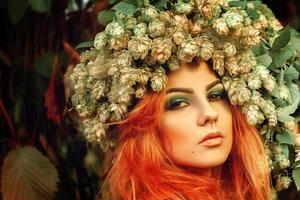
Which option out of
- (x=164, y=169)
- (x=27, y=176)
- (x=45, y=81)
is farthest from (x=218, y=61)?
(x=45, y=81)

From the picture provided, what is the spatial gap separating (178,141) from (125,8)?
290 millimetres

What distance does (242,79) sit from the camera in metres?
1.40

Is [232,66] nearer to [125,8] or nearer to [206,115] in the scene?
[206,115]

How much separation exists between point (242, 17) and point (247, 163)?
308 millimetres

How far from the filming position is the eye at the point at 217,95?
1.39 metres

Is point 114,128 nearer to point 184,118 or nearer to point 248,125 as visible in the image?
point 184,118

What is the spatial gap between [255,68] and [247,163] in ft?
0.66

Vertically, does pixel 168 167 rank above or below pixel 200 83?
below

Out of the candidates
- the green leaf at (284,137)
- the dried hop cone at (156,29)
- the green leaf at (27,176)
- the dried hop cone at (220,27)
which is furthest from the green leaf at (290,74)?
the green leaf at (27,176)

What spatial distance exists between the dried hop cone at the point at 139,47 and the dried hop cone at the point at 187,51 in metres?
0.06

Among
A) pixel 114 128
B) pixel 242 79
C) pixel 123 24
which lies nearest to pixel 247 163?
pixel 242 79

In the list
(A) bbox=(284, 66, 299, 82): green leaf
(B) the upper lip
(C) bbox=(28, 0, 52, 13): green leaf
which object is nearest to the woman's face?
(B) the upper lip

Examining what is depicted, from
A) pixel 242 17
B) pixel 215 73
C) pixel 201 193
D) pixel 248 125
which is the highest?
pixel 242 17

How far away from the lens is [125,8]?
4.55ft
